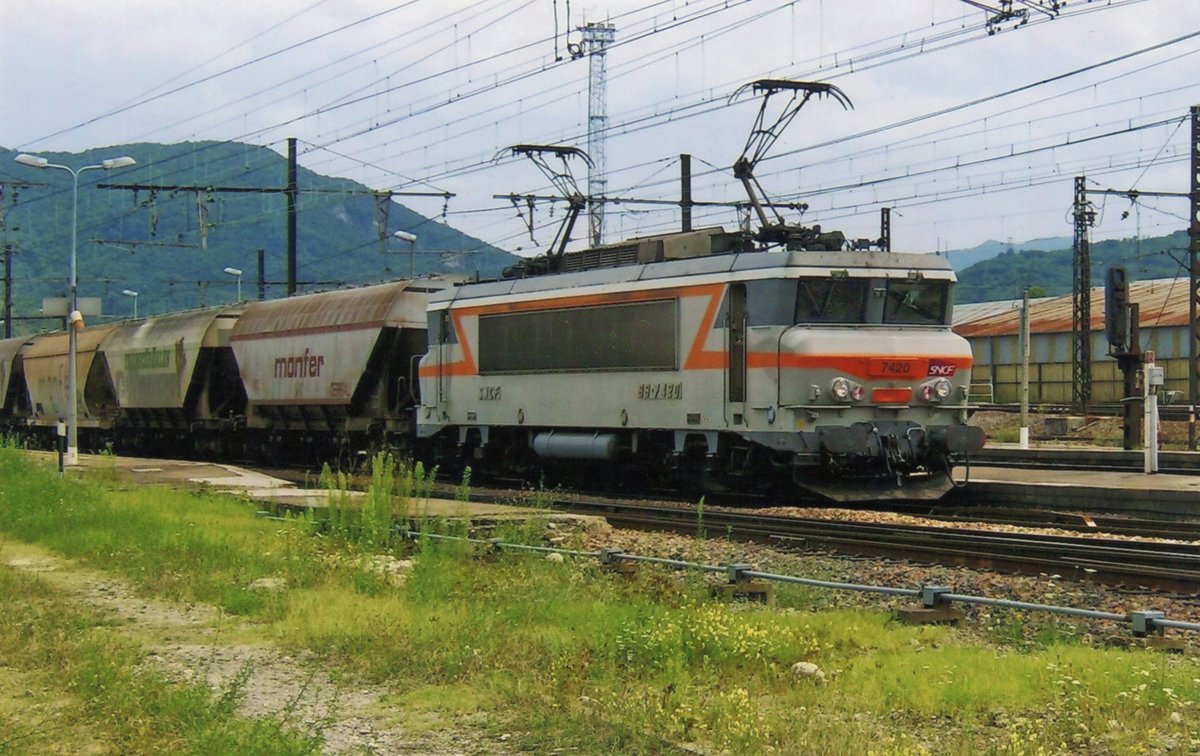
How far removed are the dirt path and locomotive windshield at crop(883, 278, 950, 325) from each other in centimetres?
1083

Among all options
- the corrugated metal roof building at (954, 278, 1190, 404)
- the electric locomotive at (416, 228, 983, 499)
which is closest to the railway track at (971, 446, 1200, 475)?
the electric locomotive at (416, 228, 983, 499)

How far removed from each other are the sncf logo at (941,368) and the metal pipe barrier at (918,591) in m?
7.82

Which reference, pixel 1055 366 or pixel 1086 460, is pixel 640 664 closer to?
pixel 1086 460

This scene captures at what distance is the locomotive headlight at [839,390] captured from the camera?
1758 cm

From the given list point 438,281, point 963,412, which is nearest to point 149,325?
point 438,281

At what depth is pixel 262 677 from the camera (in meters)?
8.10

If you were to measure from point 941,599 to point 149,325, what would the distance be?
1180 inches

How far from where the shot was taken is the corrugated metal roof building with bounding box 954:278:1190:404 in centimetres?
5700

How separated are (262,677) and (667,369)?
11679 mm

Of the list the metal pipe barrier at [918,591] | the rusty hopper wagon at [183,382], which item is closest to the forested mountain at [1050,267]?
the rusty hopper wagon at [183,382]

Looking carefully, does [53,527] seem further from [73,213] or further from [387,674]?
[73,213]

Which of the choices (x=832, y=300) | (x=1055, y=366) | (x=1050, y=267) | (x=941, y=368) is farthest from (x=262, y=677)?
(x=1050, y=267)

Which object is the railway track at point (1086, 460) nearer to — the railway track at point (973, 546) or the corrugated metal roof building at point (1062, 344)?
the railway track at point (973, 546)

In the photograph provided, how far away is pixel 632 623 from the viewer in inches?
341
